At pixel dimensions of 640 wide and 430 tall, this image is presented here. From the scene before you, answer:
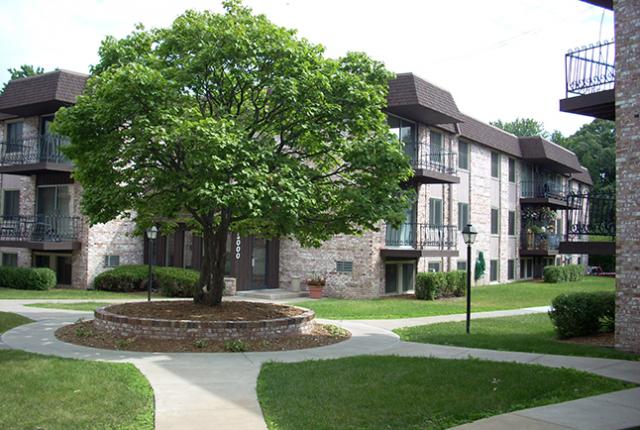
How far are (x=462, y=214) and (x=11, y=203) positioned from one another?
70.8 feet

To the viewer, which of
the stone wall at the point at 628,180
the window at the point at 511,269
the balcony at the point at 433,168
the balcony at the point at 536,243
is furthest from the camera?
the balcony at the point at 536,243

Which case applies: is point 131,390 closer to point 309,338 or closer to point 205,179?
point 205,179

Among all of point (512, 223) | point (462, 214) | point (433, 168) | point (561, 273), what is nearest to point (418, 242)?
point (433, 168)

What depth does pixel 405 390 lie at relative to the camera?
27.1 feet

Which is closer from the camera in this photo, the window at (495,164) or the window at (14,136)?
the window at (14,136)

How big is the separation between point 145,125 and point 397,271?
16.7 m

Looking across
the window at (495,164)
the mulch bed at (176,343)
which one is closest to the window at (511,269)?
the window at (495,164)

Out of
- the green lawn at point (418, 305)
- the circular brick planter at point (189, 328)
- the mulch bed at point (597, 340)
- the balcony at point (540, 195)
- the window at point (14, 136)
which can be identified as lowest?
the green lawn at point (418, 305)

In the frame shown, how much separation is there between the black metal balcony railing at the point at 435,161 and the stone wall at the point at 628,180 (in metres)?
13.5

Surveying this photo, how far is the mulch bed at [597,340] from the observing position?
1283 cm

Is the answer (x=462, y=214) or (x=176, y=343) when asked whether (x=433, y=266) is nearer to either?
(x=462, y=214)

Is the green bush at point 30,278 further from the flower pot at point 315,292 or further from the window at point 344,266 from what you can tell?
the window at point 344,266

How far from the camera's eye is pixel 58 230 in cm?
2567

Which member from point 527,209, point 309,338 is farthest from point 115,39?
point 527,209
